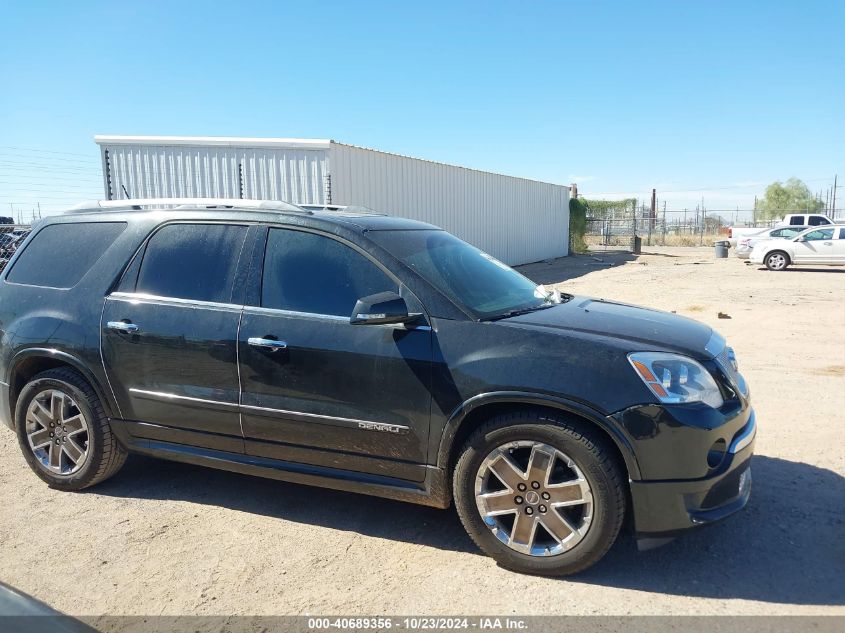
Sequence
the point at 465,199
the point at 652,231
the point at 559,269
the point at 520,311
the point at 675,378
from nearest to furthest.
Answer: the point at 675,378 → the point at 520,311 → the point at 465,199 → the point at 559,269 → the point at 652,231

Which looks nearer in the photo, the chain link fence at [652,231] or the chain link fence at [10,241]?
the chain link fence at [10,241]

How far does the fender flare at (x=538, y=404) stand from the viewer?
301 cm

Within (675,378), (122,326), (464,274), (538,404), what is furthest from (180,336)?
(675,378)

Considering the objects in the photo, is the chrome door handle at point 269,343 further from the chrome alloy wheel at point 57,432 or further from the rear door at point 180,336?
the chrome alloy wheel at point 57,432

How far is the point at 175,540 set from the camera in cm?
366

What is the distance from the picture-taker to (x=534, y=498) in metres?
3.18

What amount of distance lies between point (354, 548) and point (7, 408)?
2.72 m

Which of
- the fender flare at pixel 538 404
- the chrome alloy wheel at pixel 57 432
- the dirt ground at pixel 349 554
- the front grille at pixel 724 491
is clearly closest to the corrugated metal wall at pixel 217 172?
the dirt ground at pixel 349 554

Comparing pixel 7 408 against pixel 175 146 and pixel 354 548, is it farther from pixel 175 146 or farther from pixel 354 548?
pixel 175 146

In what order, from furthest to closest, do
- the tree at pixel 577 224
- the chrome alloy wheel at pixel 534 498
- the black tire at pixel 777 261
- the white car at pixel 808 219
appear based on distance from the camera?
the tree at pixel 577 224 < the white car at pixel 808 219 < the black tire at pixel 777 261 < the chrome alloy wheel at pixel 534 498

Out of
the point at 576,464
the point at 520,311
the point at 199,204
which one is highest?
the point at 199,204

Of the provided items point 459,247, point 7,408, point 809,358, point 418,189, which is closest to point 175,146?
point 418,189

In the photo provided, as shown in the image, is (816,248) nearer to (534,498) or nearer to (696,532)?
(696,532)

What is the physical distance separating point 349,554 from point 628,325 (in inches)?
77.7
